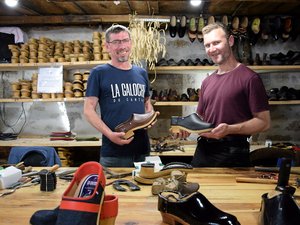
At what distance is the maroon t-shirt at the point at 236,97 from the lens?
2.09 m

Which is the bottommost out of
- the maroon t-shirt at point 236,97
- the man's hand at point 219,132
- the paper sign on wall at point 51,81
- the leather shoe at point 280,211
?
the leather shoe at point 280,211

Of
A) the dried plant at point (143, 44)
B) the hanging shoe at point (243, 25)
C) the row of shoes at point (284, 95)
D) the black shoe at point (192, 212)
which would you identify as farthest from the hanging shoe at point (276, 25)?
Result: the black shoe at point (192, 212)

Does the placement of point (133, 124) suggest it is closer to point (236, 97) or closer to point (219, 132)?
point (219, 132)

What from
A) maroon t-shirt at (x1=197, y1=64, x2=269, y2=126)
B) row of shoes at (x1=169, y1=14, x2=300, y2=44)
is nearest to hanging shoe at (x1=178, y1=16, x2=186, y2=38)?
row of shoes at (x1=169, y1=14, x2=300, y2=44)

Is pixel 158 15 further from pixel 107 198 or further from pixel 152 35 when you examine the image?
pixel 107 198

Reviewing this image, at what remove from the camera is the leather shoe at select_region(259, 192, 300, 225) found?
929mm

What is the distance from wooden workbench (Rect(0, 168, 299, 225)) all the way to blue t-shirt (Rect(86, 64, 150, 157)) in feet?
2.50

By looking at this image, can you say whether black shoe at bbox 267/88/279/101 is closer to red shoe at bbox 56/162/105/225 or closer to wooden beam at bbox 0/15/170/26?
wooden beam at bbox 0/15/170/26

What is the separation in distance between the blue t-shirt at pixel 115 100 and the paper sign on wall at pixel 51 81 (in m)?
2.09

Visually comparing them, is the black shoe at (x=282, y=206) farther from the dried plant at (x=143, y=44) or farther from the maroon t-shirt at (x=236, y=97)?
the dried plant at (x=143, y=44)

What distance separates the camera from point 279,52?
4.74 metres

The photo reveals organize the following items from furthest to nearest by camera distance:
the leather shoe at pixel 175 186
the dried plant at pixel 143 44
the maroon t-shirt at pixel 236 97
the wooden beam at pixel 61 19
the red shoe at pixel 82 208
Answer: the wooden beam at pixel 61 19 → the dried plant at pixel 143 44 → the maroon t-shirt at pixel 236 97 → the leather shoe at pixel 175 186 → the red shoe at pixel 82 208

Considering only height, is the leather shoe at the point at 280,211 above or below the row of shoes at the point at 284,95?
below

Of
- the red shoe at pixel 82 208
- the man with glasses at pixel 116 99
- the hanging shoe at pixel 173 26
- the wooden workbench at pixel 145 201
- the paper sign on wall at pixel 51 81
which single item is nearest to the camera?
the red shoe at pixel 82 208
